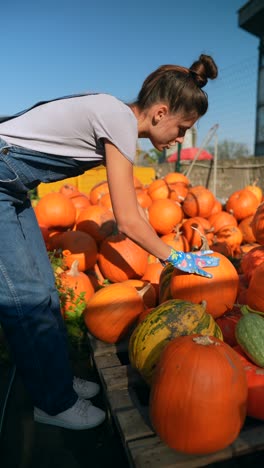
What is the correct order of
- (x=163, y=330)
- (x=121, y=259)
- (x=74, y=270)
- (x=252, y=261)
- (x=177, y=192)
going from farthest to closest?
1. (x=177, y=192)
2. (x=121, y=259)
3. (x=74, y=270)
4. (x=252, y=261)
5. (x=163, y=330)

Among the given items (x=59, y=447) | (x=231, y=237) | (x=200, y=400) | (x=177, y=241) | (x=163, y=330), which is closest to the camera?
(x=200, y=400)

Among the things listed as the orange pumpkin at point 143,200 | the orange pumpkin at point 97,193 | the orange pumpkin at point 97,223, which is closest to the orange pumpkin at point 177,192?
the orange pumpkin at point 143,200

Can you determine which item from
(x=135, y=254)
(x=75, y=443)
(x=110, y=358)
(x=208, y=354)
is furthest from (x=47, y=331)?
(x=135, y=254)

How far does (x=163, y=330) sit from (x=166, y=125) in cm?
104

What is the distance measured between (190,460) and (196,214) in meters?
3.35

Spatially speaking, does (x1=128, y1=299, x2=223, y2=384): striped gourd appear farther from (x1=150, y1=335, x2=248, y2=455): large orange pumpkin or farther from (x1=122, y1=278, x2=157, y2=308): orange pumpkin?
(x1=122, y1=278, x2=157, y2=308): orange pumpkin

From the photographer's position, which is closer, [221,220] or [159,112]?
[159,112]

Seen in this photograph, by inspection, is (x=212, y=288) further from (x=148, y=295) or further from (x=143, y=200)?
(x=143, y=200)

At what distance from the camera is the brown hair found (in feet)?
5.48

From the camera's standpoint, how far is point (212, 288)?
1887 mm

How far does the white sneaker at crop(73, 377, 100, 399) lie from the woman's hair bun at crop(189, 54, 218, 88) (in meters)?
1.94

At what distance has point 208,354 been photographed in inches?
51.6

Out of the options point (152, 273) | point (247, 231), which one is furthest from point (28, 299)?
point (247, 231)

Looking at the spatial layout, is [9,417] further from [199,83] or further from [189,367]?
[199,83]
